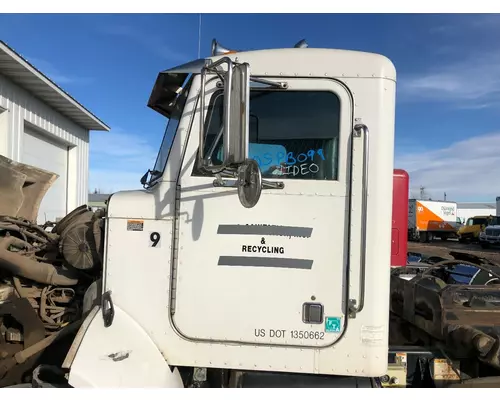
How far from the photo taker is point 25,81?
962cm

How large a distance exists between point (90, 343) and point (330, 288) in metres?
1.31

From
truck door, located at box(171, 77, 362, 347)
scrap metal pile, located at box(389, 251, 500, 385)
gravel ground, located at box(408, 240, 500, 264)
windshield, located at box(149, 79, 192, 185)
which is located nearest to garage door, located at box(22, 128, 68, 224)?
windshield, located at box(149, 79, 192, 185)

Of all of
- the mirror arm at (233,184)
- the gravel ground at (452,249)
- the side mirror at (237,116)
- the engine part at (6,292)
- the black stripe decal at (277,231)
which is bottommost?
the gravel ground at (452,249)

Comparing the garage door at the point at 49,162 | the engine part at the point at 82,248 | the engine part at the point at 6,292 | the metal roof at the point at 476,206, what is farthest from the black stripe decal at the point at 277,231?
the metal roof at the point at 476,206

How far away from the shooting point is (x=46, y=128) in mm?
11164

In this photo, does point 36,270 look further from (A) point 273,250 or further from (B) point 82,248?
(A) point 273,250

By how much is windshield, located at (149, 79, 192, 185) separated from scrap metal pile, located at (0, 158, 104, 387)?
20.8 inches

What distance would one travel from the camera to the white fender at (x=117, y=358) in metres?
2.12

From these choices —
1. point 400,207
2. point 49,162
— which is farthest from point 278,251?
point 49,162

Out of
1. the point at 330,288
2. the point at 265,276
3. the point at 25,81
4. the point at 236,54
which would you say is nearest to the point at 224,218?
the point at 265,276

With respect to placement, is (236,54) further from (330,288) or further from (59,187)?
(59,187)

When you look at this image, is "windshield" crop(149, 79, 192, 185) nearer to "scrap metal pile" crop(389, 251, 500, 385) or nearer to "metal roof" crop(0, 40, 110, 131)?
"scrap metal pile" crop(389, 251, 500, 385)

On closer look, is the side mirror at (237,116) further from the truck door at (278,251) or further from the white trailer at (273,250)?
the truck door at (278,251)

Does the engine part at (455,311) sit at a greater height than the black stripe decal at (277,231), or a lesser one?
lesser
